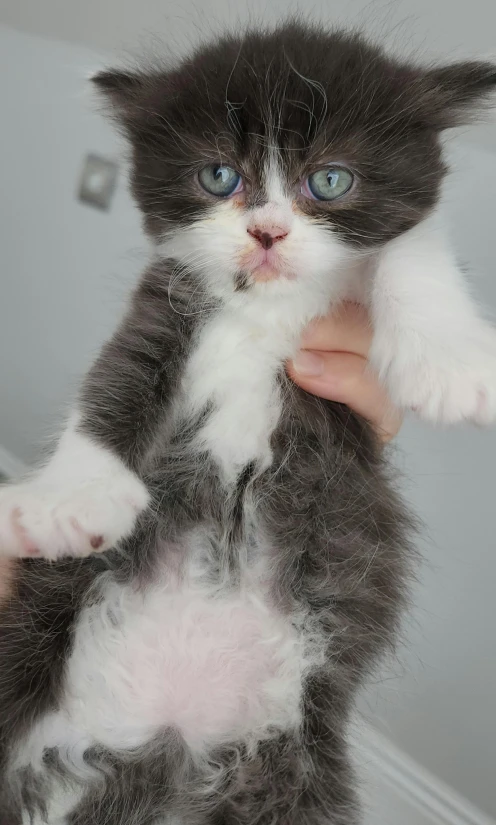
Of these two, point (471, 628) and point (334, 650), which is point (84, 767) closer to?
point (334, 650)

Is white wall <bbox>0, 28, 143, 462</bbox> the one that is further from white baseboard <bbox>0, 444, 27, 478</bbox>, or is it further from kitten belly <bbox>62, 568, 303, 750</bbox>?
kitten belly <bbox>62, 568, 303, 750</bbox>

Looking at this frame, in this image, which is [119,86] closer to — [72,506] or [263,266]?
[263,266]

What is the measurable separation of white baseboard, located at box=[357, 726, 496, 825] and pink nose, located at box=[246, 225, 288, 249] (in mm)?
1628

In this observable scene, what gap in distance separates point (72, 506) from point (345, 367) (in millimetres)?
595

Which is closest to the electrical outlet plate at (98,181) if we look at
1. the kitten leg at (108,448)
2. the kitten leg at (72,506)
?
the kitten leg at (108,448)

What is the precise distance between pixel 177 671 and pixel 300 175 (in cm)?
96

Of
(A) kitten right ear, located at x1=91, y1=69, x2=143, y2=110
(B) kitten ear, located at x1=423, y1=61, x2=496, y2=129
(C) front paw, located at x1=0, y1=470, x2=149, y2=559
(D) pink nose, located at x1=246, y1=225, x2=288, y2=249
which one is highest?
(B) kitten ear, located at x1=423, y1=61, x2=496, y2=129

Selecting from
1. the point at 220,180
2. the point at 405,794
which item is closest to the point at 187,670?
the point at 220,180

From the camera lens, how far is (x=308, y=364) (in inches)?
52.4

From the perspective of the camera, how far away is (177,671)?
1.25m

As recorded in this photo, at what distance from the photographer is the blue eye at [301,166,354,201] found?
3.84ft

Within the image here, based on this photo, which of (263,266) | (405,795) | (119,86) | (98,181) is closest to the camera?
(263,266)

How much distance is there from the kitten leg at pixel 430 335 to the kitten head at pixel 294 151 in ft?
0.23

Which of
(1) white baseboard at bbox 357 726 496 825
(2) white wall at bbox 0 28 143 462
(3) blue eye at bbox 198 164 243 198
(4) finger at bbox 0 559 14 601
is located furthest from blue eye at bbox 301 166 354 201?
(1) white baseboard at bbox 357 726 496 825
